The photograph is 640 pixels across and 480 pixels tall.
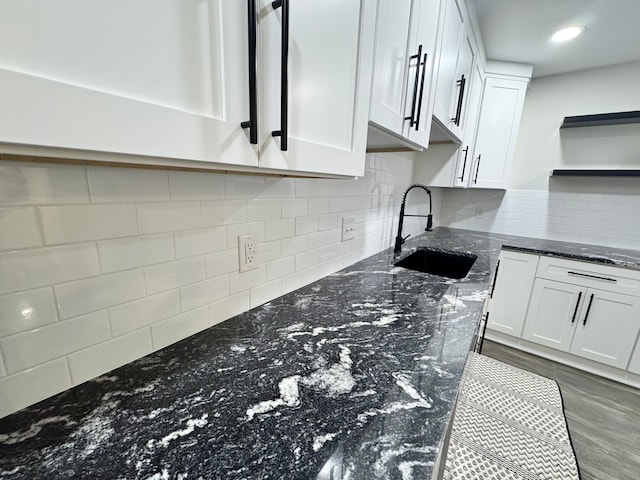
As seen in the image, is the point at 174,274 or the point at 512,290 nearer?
the point at 174,274

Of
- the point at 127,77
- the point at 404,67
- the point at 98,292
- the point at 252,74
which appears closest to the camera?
the point at 127,77

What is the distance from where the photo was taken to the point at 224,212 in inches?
30.3

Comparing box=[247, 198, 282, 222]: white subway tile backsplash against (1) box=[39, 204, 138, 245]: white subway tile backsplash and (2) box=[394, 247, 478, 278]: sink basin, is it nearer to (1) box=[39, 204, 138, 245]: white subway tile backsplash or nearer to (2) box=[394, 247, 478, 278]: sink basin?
(1) box=[39, 204, 138, 245]: white subway tile backsplash

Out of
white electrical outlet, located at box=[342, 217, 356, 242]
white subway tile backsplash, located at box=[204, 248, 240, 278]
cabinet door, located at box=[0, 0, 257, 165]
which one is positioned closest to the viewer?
cabinet door, located at box=[0, 0, 257, 165]

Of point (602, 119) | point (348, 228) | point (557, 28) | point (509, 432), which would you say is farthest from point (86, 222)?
point (602, 119)

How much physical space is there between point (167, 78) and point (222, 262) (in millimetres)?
526

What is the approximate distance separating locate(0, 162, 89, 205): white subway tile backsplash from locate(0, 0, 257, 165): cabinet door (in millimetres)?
276

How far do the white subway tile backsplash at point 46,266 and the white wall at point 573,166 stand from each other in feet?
10.6

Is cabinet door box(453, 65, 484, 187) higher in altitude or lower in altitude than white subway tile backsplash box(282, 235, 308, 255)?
higher

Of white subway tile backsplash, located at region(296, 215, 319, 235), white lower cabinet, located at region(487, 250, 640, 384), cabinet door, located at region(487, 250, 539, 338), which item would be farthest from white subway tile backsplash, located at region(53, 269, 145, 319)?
white lower cabinet, located at region(487, 250, 640, 384)

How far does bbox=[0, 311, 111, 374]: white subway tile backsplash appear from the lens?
470mm

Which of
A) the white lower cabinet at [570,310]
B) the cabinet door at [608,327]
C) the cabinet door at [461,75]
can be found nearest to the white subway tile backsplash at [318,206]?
the cabinet door at [461,75]

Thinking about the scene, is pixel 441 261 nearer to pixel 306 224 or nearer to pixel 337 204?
pixel 337 204

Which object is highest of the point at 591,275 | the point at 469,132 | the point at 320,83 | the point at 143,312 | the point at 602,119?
the point at 602,119
